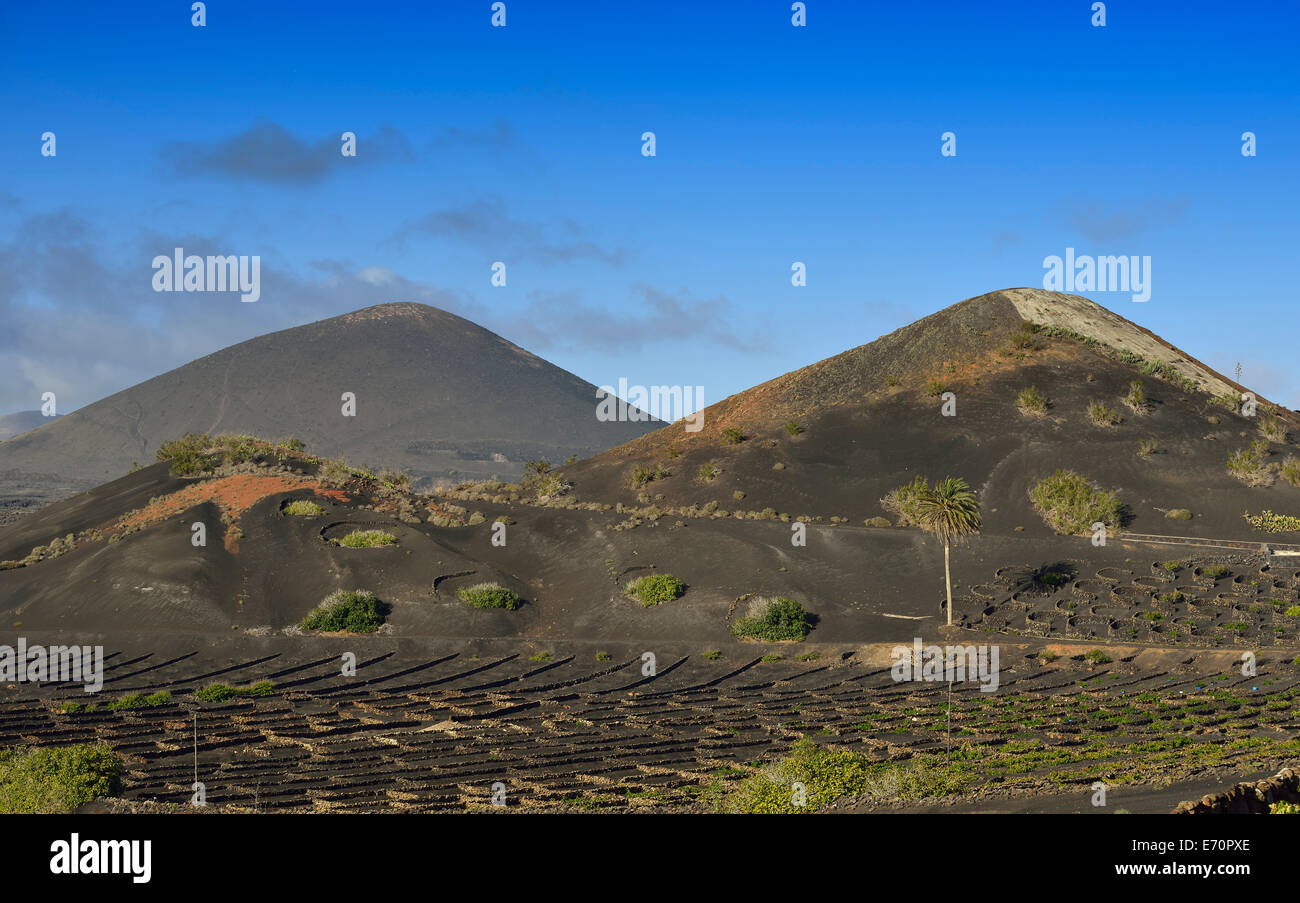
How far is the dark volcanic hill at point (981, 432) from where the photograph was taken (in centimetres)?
7738

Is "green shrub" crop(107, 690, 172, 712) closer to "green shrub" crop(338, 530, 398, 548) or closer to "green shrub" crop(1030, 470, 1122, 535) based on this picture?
"green shrub" crop(338, 530, 398, 548)

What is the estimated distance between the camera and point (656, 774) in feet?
106

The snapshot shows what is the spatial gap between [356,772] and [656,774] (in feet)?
28.4

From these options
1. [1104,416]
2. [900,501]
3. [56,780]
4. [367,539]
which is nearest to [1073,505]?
[900,501]

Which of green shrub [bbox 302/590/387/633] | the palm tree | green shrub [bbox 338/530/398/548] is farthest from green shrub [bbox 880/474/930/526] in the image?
green shrub [bbox 302/590/387/633]

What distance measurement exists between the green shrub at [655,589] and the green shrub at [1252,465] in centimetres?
4159

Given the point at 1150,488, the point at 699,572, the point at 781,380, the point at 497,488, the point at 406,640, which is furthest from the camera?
the point at 781,380

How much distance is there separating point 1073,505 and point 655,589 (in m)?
29.5

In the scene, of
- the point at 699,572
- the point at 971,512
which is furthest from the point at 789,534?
the point at 971,512

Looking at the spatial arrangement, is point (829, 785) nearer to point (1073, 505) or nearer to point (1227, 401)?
point (1073, 505)

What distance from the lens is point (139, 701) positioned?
1657 inches

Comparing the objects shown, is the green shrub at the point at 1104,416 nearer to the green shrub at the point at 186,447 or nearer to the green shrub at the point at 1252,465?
the green shrub at the point at 1252,465

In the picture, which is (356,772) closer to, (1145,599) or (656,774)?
(656,774)
